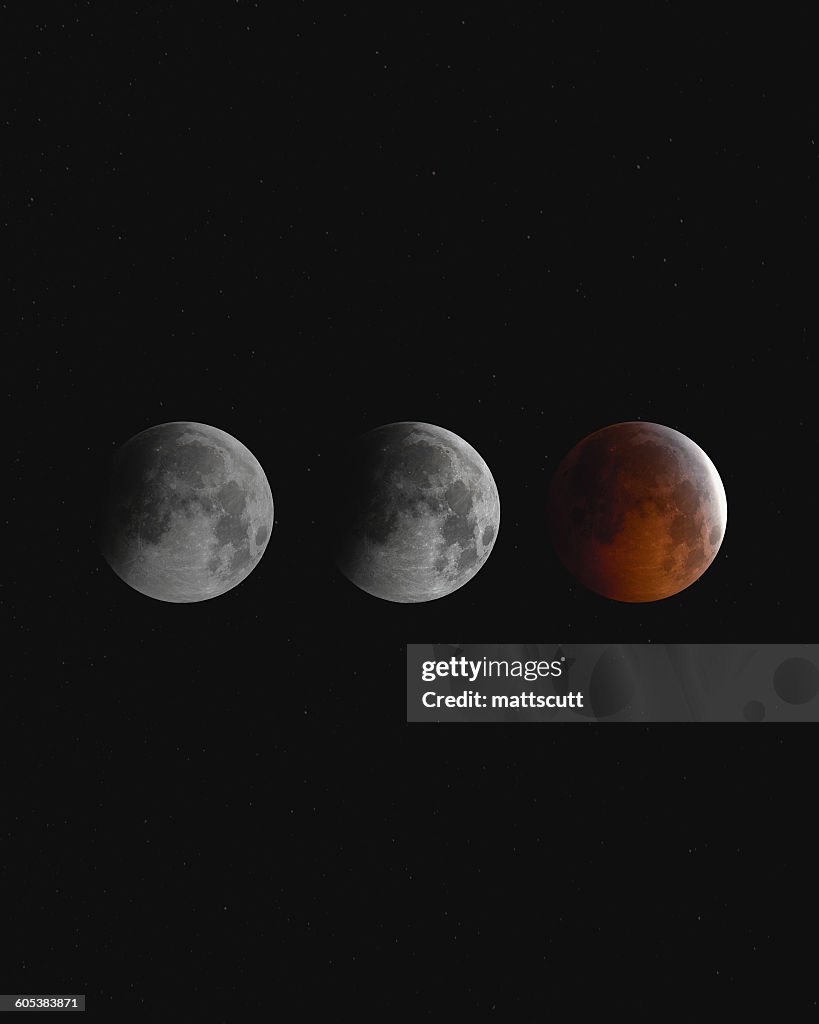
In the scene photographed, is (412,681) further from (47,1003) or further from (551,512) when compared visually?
(47,1003)

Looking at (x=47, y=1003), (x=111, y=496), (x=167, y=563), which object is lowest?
(x=47, y=1003)

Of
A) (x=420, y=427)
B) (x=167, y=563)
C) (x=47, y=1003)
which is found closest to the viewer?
(x=47, y=1003)

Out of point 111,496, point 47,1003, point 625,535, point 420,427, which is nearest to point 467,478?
point 420,427

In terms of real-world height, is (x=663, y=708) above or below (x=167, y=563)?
below

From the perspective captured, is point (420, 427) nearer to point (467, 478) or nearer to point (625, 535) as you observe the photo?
point (467, 478)

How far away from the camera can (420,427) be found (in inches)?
413

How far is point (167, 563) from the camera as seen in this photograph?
9.85 meters

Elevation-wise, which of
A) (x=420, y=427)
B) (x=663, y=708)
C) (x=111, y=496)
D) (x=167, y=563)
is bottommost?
(x=663, y=708)

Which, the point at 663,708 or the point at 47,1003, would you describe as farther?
the point at 663,708

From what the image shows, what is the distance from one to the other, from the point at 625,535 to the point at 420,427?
2.22m

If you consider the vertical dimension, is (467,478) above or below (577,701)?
above

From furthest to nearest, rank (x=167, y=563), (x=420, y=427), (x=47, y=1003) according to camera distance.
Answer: (x=420, y=427), (x=167, y=563), (x=47, y=1003)

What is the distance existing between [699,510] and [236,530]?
441 cm

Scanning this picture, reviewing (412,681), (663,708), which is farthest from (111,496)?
(663,708)
